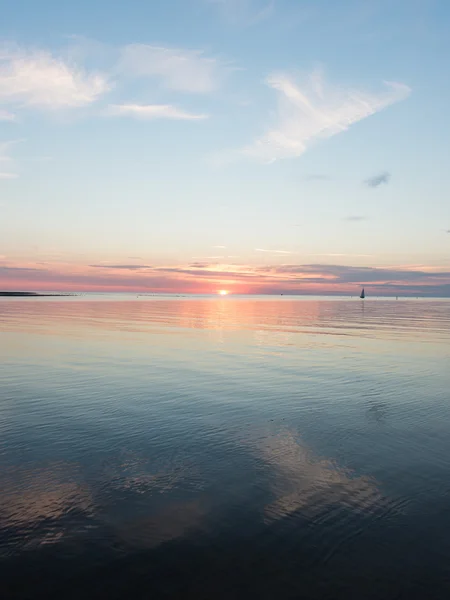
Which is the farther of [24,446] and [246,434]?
[246,434]

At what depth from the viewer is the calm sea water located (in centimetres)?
756

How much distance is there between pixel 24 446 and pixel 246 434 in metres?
7.16

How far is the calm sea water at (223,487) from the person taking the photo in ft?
24.8

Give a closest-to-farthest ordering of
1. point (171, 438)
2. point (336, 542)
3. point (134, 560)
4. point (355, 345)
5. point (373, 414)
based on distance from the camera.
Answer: point (134, 560), point (336, 542), point (171, 438), point (373, 414), point (355, 345)

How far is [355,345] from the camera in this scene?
3872cm

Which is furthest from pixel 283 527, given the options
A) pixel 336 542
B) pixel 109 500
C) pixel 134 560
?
pixel 109 500

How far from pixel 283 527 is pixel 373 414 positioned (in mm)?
9704

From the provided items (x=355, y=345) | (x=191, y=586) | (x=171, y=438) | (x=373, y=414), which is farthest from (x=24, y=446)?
(x=355, y=345)

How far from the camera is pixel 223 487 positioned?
10.8 m

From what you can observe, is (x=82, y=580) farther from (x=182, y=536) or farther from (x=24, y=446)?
(x=24, y=446)

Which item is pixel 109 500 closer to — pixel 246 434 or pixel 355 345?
pixel 246 434

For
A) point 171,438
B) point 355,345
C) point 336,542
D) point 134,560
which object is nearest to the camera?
point 134,560

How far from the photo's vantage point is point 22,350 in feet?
108

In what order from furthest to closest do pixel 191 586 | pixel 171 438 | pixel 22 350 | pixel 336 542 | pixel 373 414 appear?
pixel 22 350 < pixel 373 414 < pixel 171 438 < pixel 336 542 < pixel 191 586
